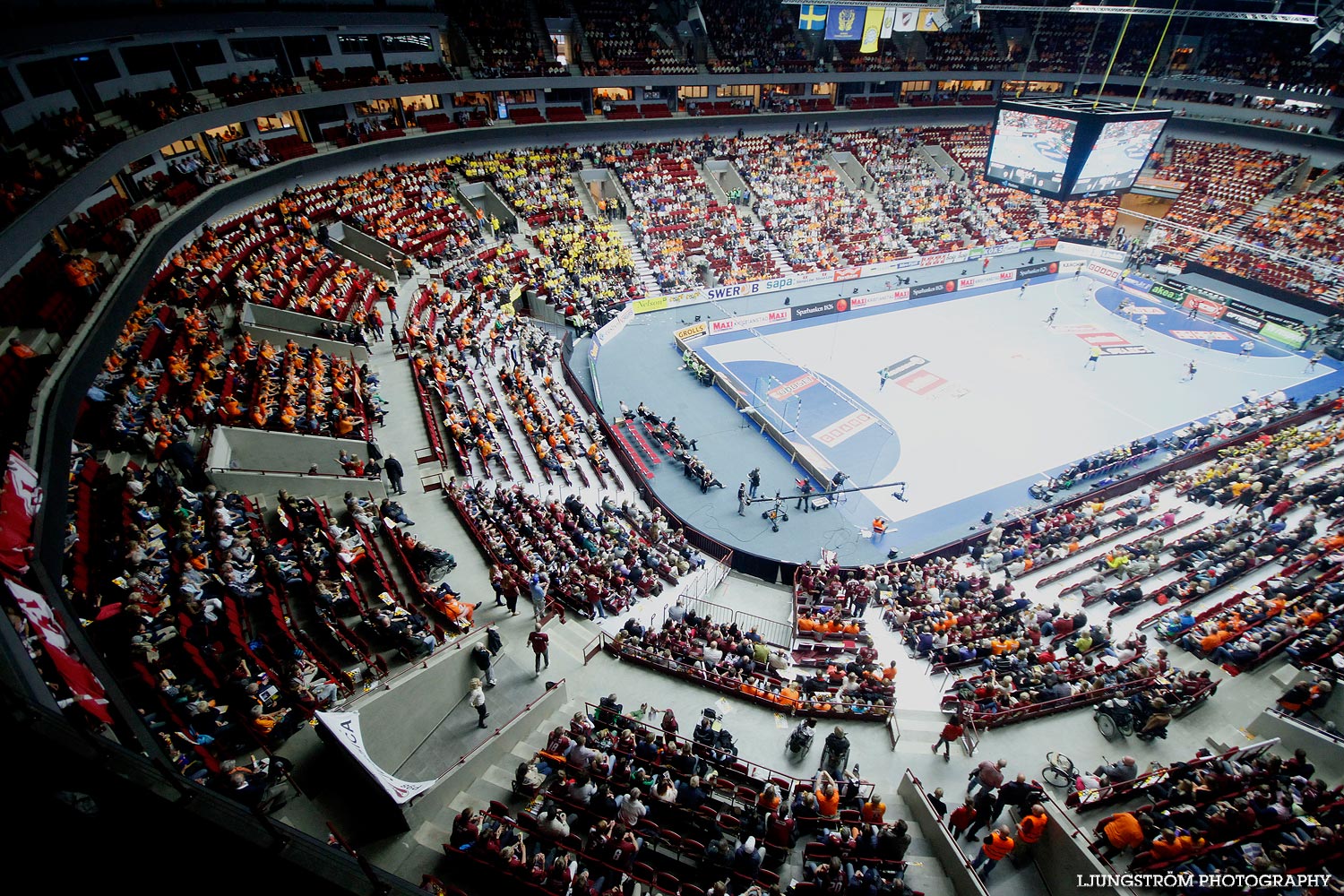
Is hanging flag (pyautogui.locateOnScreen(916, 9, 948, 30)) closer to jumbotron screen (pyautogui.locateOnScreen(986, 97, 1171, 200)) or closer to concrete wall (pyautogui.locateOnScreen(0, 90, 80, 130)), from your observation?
jumbotron screen (pyautogui.locateOnScreen(986, 97, 1171, 200))

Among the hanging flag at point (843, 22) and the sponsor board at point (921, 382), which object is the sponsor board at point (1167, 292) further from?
the hanging flag at point (843, 22)

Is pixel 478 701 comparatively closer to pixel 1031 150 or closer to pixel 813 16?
pixel 1031 150

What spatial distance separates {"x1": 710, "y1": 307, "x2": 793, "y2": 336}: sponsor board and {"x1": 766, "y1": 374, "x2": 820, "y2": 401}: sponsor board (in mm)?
5836

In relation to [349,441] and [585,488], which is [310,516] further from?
[585,488]

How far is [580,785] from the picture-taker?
8.70 metres

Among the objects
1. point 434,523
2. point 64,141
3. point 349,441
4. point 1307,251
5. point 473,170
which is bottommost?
point 1307,251

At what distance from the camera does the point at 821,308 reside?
3422 centimetres

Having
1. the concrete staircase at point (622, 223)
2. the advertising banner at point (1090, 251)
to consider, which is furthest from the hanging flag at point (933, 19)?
the concrete staircase at point (622, 223)

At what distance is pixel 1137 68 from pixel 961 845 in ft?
198

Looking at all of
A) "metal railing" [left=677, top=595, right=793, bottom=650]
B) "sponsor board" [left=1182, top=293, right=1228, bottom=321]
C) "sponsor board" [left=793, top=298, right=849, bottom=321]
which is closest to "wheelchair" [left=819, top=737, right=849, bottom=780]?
"metal railing" [left=677, top=595, right=793, bottom=650]

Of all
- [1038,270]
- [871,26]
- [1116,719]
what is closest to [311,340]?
[1116,719]

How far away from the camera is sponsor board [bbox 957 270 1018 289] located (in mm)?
37125

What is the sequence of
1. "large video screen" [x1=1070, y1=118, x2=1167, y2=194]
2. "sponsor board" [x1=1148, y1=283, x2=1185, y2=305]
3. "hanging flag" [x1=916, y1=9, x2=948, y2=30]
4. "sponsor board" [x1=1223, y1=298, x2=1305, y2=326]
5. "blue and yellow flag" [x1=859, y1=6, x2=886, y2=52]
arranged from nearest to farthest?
"large video screen" [x1=1070, y1=118, x2=1167, y2=194] < "sponsor board" [x1=1223, y1=298, x2=1305, y2=326] < "hanging flag" [x1=916, y1=9, x2=948, y2=30] < "blue and yellow flag" [x1=859, y1=6, x2=886, y2=52] < "sponsor board" [x1=1148, y1=283, x2=1185, y2=305]

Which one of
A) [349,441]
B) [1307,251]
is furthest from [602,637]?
[1307,251]
